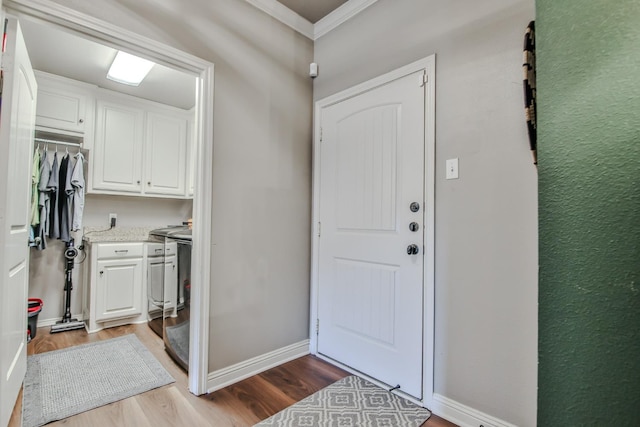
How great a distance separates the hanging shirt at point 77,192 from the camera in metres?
2.92

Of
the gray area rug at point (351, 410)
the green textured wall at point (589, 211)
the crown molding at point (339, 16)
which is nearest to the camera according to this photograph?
the green textured wall at point (589, 211)

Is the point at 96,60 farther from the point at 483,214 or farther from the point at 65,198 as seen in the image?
the point at 483,214

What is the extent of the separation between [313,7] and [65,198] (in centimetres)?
282

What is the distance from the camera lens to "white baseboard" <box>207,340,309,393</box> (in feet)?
6.19

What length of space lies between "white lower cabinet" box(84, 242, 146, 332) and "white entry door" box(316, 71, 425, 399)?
6.57ft

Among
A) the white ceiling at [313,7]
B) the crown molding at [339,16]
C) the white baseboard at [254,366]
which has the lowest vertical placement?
the white baseboard at [254,366]

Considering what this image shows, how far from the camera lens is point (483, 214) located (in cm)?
154

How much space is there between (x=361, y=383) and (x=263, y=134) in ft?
5.87

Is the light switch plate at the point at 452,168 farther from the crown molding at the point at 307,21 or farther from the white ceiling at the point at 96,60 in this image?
the white ceiling at the point at 96,60

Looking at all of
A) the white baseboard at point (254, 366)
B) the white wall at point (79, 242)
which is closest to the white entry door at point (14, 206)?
the white baseboard at point (254, 366)

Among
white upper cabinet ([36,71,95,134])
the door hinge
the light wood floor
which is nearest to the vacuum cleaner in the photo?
white upper cabinet ([36,71,95,134])

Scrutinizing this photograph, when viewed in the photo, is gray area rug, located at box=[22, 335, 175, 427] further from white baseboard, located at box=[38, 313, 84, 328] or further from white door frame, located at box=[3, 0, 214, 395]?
white baseboard, located at box=[38, 313, 84, 328]

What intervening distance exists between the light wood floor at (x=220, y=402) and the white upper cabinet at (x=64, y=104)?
7.74ft

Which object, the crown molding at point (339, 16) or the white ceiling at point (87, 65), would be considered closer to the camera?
the crown molding at point (339, 16)
